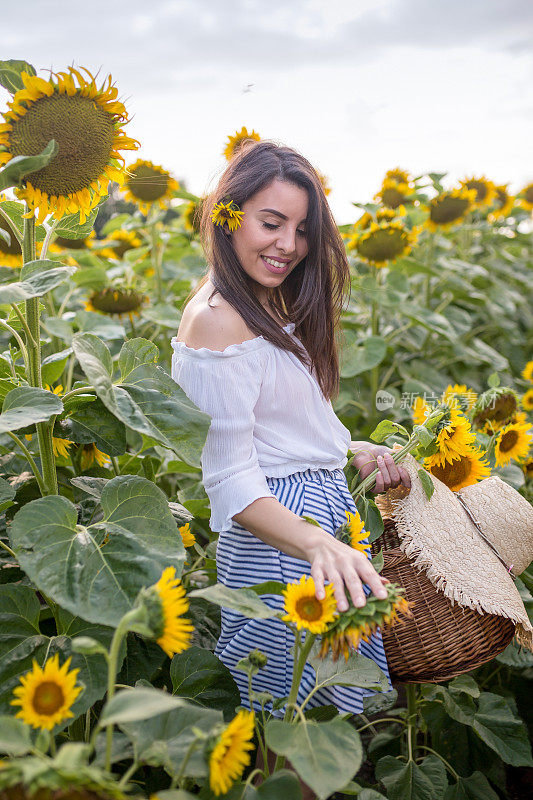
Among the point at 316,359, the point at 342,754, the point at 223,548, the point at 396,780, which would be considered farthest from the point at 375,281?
the point at 342,754

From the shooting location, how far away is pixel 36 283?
864 mm

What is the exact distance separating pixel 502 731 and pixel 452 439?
1.81 feet

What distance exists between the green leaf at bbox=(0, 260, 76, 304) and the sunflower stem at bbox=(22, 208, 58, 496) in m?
0.08

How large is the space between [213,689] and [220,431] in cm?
36

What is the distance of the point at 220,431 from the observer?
3.46 feet

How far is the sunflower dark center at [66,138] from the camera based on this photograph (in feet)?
2.96

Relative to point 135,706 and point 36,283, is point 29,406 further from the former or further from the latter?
point 135,706

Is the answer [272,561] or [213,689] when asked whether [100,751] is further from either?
[272,561]

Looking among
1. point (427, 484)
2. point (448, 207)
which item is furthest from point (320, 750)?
point (448, 207)

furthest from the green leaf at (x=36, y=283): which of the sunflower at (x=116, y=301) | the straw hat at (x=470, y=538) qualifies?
the sunflower at (x=116, y=301)

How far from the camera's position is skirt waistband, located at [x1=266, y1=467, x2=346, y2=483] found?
1.15m

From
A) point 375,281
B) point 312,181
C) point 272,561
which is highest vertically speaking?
point 312,181

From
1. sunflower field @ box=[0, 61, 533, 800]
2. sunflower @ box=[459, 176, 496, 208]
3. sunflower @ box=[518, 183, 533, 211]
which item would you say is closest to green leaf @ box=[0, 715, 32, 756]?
sunflower field @ box=[0, 61, 533, 800]

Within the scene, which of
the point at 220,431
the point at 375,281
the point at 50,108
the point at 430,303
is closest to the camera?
the point at 50,108
